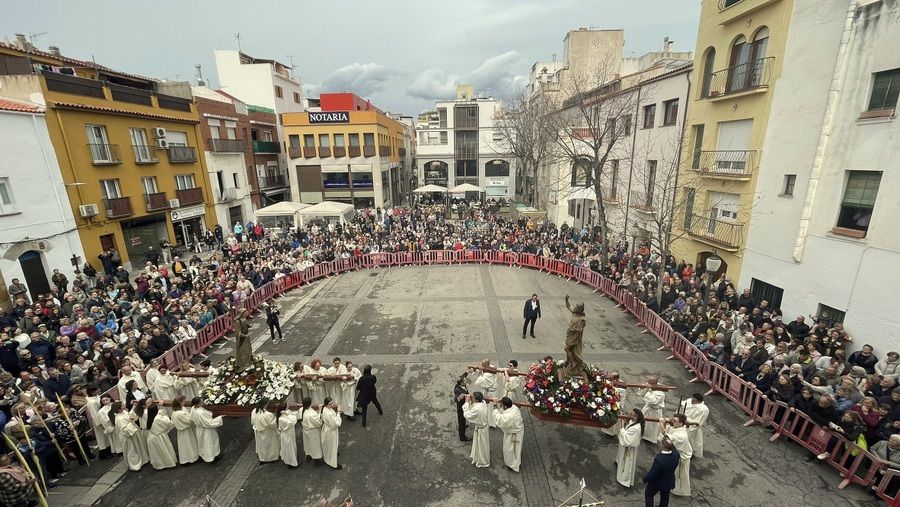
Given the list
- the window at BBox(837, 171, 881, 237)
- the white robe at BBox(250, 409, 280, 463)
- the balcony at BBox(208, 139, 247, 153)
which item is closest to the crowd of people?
the white robe at BBox(250, 409, 280, 463)

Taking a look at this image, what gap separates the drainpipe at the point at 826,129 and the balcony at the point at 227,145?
103 feet

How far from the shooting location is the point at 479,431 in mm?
7836

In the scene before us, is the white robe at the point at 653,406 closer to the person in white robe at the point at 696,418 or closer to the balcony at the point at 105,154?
the person in white robe at the point at 696,418

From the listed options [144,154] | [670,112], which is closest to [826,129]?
[670,112]

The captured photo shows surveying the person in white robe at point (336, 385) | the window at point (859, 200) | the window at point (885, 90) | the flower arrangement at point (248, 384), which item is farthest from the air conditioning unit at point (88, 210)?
the window at point (885, 90)

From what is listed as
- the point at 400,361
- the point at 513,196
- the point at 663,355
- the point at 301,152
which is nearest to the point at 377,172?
the point at 301,152

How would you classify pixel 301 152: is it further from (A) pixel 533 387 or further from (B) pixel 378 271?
(A) pixel 533 387

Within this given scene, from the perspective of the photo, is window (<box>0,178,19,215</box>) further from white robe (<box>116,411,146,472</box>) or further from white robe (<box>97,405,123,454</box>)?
white robe (<box>116,411,146,472</box>)

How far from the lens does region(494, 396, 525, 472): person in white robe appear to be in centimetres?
754

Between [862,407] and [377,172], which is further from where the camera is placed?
[377,172]

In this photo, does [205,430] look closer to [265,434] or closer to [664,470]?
[265,434]

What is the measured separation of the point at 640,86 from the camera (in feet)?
66.4

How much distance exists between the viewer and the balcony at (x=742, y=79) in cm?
1320

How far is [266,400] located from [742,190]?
1670 cm
